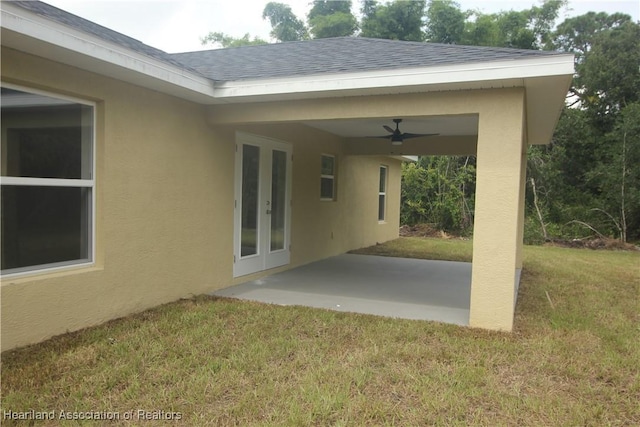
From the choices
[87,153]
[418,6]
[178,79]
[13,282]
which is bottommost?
[13,282]

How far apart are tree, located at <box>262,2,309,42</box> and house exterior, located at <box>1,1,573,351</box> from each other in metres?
28.4

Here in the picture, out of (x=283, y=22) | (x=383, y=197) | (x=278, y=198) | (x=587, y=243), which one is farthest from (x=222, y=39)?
(x=278, y=198)

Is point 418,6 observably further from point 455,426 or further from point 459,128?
point 455,426

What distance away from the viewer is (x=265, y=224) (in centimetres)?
778

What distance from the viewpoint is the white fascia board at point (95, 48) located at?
3465 mm

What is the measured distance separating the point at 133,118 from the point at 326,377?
3539 mm

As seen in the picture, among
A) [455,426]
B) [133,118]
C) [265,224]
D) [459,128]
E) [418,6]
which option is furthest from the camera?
[418,6]

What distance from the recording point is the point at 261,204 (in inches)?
301

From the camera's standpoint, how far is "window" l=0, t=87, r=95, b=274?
13.3 feet

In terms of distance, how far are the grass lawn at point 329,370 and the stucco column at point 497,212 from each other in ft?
1.05

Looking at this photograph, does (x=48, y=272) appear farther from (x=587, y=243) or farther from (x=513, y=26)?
(x=513, y=26)

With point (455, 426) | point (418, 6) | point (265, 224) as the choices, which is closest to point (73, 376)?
point (455, 426)

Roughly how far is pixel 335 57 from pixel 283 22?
30.2 metres

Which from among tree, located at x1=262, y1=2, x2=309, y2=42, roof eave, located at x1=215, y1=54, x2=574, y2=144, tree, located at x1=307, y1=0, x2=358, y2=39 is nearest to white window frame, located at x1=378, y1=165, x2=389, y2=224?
roof eave, located at x1=215, y1=54, x2=574, y2=144
